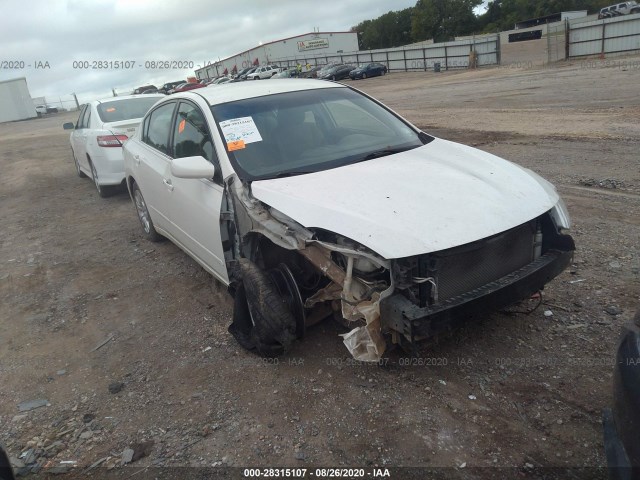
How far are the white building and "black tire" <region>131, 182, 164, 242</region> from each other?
180ft

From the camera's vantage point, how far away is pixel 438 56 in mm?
40375

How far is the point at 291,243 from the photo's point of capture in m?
2.97

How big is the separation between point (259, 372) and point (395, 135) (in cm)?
217

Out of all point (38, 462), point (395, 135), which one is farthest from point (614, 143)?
point (38, 462)

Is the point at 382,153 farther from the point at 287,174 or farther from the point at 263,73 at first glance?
the point at 263,73

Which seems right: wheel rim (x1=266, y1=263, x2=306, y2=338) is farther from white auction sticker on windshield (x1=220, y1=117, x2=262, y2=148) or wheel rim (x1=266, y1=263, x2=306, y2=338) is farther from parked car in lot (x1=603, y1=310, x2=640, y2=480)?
parked car in lot (x1=603, y1=310, x2=640, y2=480)

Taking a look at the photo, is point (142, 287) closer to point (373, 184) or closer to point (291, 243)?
point (291, 243)

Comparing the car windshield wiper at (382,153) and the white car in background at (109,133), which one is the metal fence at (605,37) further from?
the car windshield wiper at (382,153)

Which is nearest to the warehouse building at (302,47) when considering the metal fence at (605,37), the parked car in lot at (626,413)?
the metal fence at (605,37)

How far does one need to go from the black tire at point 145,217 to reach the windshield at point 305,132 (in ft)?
7.43

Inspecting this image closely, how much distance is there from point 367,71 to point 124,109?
1459 inches

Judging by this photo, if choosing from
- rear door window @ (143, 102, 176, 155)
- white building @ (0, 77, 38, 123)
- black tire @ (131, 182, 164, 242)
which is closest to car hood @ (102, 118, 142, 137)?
black tire @ (131, 182, 164, 242)

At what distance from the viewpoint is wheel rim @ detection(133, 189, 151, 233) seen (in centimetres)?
579

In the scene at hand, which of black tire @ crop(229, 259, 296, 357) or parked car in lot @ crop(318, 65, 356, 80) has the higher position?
parked car in lot @ crop(318, 65, 356, 80)
